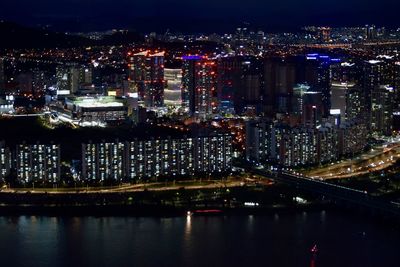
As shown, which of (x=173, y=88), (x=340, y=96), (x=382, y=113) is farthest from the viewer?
(x=173, y=88)

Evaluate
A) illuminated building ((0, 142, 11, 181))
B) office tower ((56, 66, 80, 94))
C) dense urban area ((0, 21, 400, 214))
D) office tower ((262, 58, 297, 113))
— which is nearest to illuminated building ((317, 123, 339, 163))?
dense urban area ((0, 21, 400, 214))

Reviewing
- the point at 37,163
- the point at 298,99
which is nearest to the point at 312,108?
the point at 298,99

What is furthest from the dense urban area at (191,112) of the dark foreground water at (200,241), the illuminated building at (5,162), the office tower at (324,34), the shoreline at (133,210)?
the dark foreground water at (200,241)

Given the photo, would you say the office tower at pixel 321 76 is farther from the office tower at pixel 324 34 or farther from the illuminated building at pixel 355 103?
the office tower at pixel 324 34

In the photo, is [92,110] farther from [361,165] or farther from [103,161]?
[361,165]

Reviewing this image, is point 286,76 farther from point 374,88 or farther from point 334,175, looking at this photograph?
point 334,175

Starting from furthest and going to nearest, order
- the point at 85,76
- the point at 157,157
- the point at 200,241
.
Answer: the point at 85,76
the point at 157,157
the point at 200,241
